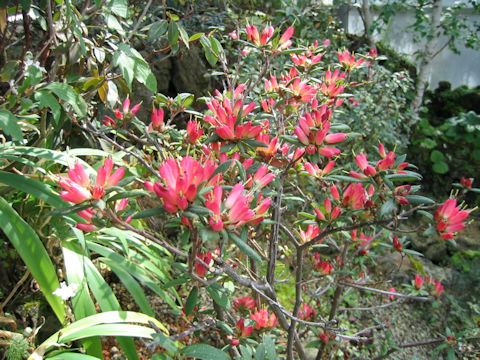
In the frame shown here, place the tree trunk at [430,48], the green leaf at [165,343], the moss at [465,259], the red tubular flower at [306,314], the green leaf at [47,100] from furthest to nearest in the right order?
the tree trunk at [430,48], the moss at [465,259], the red tubular flower at [306,314], the green leaf at [47,100], the green leaf at [165,343]

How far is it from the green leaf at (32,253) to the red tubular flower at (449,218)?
3.14 feet

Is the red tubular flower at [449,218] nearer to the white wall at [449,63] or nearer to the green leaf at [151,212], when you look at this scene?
the green leaf at [151,212]

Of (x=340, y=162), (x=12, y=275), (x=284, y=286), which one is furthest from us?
(x=340, y=162)

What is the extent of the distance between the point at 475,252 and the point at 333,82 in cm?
215

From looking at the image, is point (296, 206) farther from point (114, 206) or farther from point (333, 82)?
point (114, 206)

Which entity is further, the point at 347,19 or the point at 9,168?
the point at 347,19

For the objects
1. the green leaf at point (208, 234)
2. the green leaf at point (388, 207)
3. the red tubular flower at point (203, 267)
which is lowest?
the red tubular flower at point (203, 267)

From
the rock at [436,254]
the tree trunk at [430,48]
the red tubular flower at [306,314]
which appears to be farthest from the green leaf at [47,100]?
the tree trunk at [430,48]

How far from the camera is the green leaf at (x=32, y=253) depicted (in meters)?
0.90

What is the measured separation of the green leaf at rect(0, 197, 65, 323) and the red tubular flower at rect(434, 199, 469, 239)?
956mm

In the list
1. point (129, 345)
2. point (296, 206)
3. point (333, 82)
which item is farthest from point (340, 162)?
point (129, 345)

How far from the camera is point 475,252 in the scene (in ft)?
8.59

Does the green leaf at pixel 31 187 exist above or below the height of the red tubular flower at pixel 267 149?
below

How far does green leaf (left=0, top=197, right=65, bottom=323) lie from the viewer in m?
0.90
